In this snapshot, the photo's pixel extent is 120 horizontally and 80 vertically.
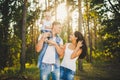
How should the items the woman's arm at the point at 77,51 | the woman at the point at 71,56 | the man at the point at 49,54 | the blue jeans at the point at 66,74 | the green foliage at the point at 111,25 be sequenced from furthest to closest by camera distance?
the green foliage at the point at 111,25 < the man at the point at 49,54 < the woman's arm at the point at 77,51 < the woman at the point at 71,56 < the blue jeans at the point at 66,74

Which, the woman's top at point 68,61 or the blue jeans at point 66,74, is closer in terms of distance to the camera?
the blue jeans at point 66,74

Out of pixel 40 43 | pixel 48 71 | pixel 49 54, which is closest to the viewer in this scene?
pixel 48 71

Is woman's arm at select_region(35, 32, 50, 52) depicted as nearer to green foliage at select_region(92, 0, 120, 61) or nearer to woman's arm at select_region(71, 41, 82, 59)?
woman's arm at select_region(71, 41, 82, 59)

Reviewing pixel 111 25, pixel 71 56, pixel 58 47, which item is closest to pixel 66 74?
pixel 71 56

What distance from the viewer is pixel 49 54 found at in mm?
6211

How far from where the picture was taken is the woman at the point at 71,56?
18.0 ft

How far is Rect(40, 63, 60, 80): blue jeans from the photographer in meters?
5.69

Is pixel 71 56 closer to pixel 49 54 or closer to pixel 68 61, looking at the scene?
pixel 68 61

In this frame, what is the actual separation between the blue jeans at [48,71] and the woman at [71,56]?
1.25 ft

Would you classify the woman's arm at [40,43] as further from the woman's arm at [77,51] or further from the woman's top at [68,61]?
the woman's arm at [77,51]

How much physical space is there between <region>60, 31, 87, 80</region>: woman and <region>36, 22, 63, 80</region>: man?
0.30 m

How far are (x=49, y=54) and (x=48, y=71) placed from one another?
0.58 meters

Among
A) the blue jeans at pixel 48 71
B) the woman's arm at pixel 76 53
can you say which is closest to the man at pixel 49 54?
the blue jeans at pixel 48 71

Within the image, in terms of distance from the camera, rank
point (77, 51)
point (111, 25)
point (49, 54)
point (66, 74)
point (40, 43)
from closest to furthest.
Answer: point (66, 74) → point (77, 51) → point (40, 43) → point (49, 54) → point (111, 25)
